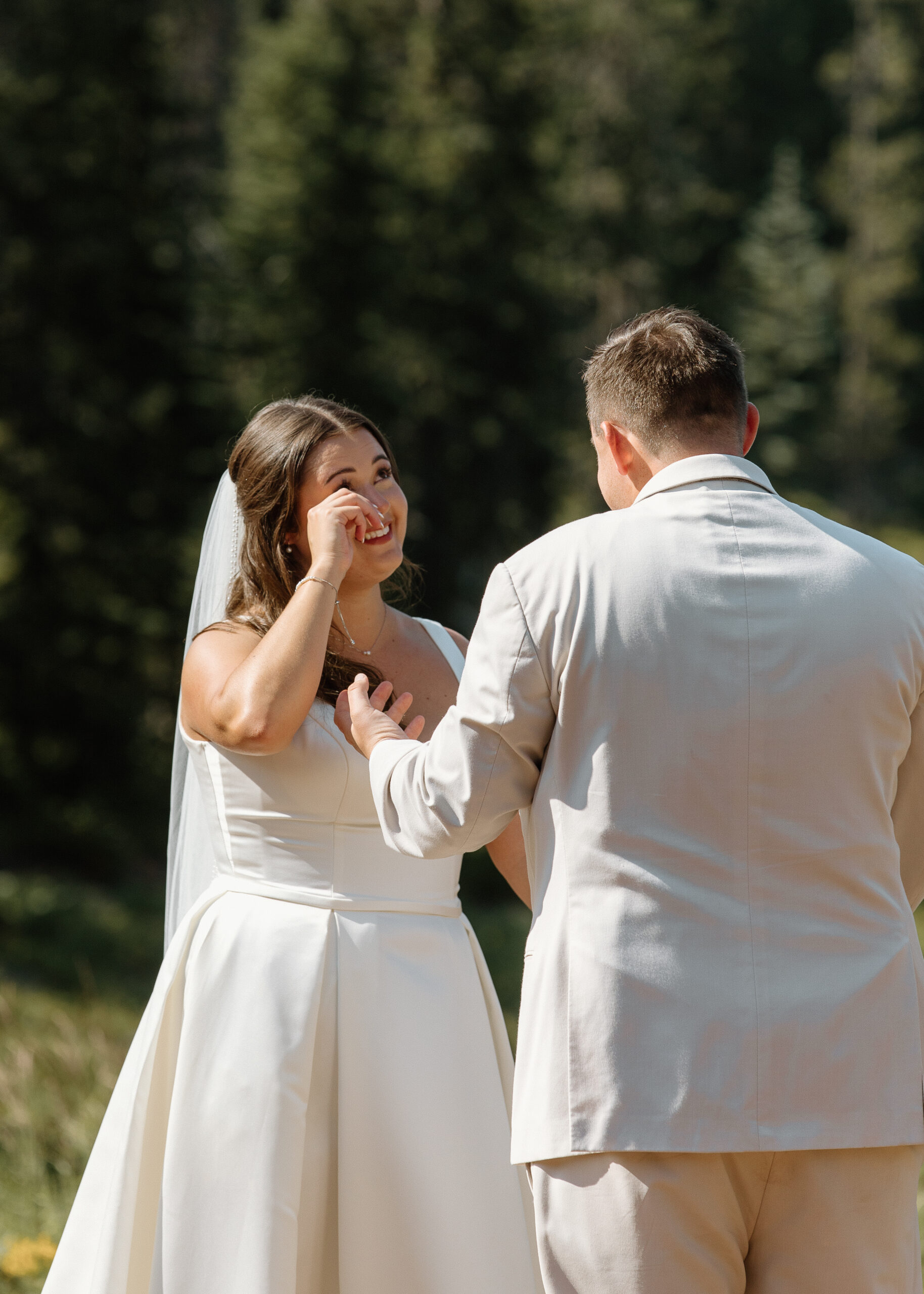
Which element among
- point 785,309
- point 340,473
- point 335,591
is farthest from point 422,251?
point 335,591

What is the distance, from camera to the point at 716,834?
181cm

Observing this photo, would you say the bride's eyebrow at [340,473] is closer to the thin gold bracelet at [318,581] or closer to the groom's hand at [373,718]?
the thin gold bracelet at [318,581]

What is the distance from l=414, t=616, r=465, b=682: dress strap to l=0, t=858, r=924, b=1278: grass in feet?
6.35

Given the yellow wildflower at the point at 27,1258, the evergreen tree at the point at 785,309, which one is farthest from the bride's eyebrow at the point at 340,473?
the evergreen tree at the point at 785,309

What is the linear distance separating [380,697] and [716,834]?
2.56ft

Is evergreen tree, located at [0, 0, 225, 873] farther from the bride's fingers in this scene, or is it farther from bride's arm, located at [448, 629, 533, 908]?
the bride's fingers

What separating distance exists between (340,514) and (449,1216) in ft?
4.46

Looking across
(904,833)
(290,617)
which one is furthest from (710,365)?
(290,617)

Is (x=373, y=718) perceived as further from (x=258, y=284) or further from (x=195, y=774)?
(x=258, y=284)

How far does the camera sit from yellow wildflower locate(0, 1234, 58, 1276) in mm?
3420

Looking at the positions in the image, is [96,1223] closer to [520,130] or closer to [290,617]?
[290,617]

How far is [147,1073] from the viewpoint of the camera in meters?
2.61

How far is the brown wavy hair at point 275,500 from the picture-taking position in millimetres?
2824

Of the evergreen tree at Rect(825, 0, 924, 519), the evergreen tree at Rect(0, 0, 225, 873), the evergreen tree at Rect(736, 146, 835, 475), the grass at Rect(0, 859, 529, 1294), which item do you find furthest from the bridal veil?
the evergreen tree at Rect(825, 0, 924, 519)
